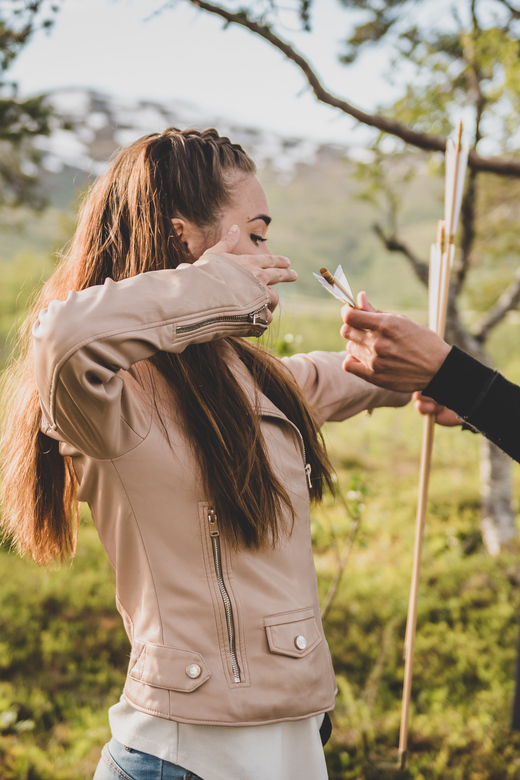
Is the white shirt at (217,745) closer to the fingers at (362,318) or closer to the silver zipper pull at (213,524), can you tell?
the silver zipper pull at (213,524)

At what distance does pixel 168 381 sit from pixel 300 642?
21.6 inches

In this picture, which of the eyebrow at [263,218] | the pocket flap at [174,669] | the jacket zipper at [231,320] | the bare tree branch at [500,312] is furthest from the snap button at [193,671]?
the bare tree branch at [500,312]

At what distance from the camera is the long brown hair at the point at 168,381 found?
1.25 meters

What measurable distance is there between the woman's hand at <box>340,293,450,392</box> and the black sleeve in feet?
0.10

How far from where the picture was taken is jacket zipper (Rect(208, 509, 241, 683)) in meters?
1.16

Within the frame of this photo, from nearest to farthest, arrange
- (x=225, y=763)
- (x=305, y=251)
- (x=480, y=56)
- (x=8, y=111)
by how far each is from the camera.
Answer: (x=225, y=763), (x=8, y=111), (x=480, y=56), (x=305, y=251)

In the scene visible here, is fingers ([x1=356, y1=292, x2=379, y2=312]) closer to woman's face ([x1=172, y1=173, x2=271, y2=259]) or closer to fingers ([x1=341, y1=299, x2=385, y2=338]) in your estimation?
fingers ([x1=341, y1=299, x2=385, y2=338])

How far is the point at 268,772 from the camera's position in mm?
1178

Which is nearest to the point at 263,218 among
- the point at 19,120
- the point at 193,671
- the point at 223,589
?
the point at 223,589

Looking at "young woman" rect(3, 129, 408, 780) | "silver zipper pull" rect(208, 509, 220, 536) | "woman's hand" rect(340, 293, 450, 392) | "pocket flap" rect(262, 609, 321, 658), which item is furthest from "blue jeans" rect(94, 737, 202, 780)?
"woman's hand" rect(340, 293, 450, 392)

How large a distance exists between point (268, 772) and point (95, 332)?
0.84 metres

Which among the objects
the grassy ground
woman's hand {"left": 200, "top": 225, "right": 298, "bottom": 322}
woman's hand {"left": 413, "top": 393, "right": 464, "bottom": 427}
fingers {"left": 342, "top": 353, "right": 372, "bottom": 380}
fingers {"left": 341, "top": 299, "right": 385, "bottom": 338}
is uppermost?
woman's hand {"left": 200, "top": 225, "right": 298, "bottom": 322}

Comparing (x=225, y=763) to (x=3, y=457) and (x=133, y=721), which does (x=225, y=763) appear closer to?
(x=133, y=721)

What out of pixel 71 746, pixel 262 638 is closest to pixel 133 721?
pixel 262 638
